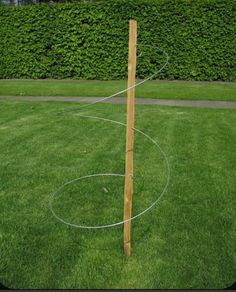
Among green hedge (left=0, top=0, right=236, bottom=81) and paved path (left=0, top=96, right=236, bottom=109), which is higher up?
green hedge (left=0, top=0, right=236, bottom=81)

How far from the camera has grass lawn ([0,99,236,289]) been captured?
374cm

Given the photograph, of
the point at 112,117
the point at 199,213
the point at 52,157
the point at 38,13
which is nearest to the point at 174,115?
the point at 112,117

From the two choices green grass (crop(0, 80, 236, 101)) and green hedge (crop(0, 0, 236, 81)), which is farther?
green hedge (crop(0, 0, 236, 81))

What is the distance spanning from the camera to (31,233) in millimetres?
4418

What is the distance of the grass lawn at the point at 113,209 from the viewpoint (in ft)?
12.3

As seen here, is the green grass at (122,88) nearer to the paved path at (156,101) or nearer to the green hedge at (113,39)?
the paved path at (156,101)

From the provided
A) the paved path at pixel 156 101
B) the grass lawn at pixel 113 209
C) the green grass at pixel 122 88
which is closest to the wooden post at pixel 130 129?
A: the grass lawn at pixel 113 209

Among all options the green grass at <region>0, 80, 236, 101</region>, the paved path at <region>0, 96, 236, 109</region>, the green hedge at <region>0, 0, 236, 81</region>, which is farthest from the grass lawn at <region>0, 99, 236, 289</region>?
the green hedge at <region>0, 0, 236, 81</region>

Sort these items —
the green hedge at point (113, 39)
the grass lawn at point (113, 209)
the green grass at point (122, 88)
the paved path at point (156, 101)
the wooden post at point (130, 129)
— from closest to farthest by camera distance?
the wooden post at point (130, 129) → the grass lawn at point (113, 209) → the paved path at point (156, 101) → the green grass at point (122, 88) → the green hedge at point (113, 39)

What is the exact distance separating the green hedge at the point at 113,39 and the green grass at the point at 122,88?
81 cm

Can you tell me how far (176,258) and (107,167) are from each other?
270 cm

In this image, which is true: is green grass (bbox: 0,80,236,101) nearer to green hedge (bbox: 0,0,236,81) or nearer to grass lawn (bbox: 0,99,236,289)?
green hedge (bbox: 0,0,236,81)

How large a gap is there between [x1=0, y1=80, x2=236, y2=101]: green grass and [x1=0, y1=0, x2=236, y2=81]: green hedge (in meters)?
0.81

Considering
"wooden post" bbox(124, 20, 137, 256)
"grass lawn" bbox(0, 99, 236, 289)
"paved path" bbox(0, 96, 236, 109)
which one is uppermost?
"wooden post" bbox(124, 20, 137, 256)
